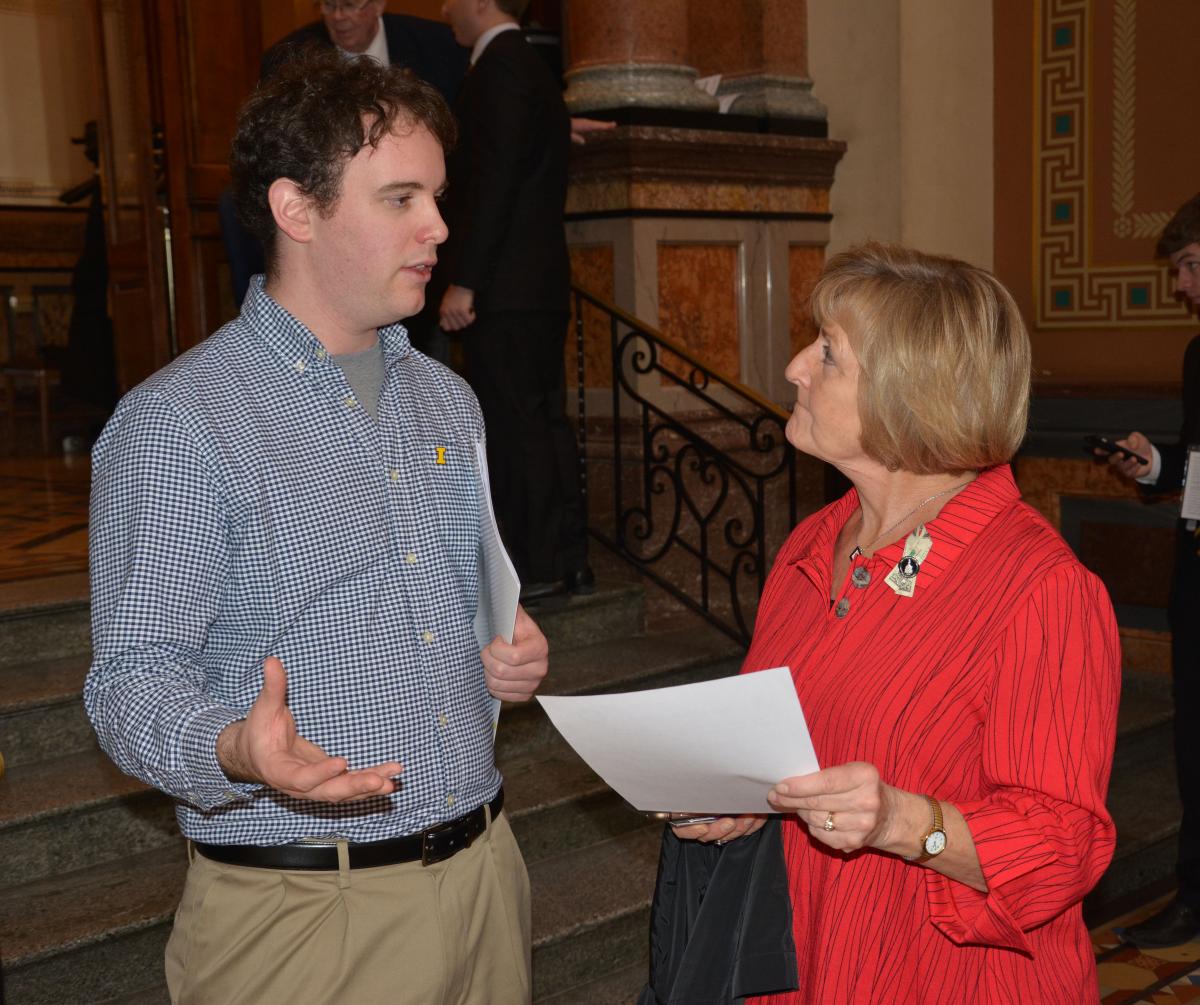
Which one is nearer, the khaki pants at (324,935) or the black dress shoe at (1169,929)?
the khaki pants at (324,935)

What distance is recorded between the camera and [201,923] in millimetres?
1681

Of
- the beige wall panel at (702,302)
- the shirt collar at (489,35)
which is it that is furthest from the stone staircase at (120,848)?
the shirt collar at (489,35)

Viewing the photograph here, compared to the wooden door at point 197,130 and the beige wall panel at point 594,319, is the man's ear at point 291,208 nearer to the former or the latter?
the beige wall panel at point 594,319

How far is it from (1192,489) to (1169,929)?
1.25 metres

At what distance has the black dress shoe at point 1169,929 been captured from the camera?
383 centimetres

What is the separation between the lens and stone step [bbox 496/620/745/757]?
4129mm

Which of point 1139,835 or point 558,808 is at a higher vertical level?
point 558,808

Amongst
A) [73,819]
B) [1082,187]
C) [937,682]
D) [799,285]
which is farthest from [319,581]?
[1082,187]

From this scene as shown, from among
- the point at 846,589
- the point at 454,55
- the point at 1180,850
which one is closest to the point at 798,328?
the point at 454,55

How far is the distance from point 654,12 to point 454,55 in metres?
1.31

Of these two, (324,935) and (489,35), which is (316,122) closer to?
(324,935)

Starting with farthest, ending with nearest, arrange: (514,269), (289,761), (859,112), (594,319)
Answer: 1. (859,112)
2. (594,319)
3. (514,269)
4. (289,761)

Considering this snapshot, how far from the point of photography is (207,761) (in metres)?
1.42

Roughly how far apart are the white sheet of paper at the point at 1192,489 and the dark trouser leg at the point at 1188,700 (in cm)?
8
